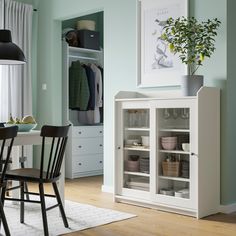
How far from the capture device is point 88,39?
6453mm

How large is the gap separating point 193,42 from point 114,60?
1.29 m

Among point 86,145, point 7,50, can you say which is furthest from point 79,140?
point 7,50

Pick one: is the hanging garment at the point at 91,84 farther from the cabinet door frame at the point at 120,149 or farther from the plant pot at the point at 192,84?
the plant pot at the point at 192,84

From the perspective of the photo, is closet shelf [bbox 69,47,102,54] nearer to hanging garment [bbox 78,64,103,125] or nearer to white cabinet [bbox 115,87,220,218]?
hanging garment [bbox 78,64,103,125]

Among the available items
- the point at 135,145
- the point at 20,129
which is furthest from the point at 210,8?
the point at 20,129

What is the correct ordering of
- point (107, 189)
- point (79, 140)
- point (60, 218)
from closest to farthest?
point (60, 218) < point (107, 189) < point (79, 140)

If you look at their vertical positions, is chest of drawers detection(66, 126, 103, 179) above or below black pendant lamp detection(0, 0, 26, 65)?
below

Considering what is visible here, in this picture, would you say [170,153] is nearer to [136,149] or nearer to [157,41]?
[136,149]

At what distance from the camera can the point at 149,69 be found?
4.64m

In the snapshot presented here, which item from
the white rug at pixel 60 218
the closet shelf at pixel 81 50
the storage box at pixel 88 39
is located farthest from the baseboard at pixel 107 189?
the storage box at pixel 88 39

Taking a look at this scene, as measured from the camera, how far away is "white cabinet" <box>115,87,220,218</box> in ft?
12.6

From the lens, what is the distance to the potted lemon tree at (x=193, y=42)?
13.0 ft

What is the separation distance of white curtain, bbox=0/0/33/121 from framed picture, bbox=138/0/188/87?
78.7 inches

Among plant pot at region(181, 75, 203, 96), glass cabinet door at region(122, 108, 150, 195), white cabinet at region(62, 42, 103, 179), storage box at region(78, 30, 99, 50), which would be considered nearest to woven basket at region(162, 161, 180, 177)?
glass cabinet door at region(122, 108, 150, 195)
